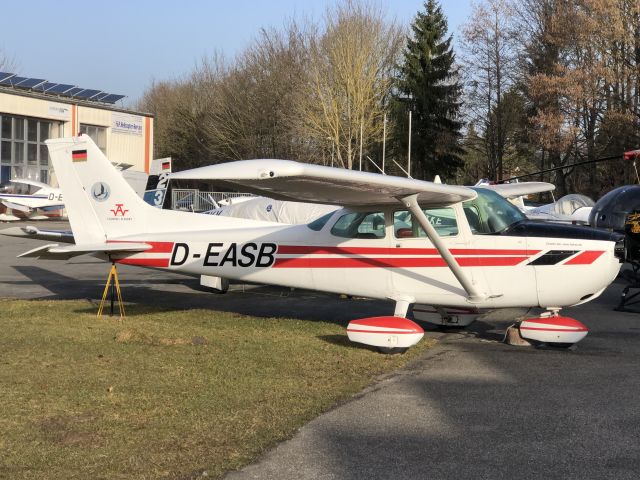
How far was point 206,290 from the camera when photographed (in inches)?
539

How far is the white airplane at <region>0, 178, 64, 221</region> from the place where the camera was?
3675 centimetres

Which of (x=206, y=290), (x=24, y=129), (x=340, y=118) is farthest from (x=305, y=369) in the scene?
(x=24, y=129)

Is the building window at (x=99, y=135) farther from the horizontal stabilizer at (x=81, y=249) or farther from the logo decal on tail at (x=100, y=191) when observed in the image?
the horizontal stabilizer at (x=81, y=249)

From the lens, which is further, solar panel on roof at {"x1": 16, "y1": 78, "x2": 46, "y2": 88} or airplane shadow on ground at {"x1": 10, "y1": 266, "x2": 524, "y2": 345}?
solar panel on roof at {"x1": 16, "y1": 78, "x2": 46, "y2": 88}

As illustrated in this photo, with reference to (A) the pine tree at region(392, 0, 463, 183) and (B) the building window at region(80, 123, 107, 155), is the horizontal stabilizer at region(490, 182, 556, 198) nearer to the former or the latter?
(A) the pine tree at region(392, 0, 463, 183)

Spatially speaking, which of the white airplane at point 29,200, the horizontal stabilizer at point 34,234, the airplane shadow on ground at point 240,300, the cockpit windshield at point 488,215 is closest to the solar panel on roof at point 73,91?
the white airplane at point 29,200

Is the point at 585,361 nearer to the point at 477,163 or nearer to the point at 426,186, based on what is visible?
the point at 426,186

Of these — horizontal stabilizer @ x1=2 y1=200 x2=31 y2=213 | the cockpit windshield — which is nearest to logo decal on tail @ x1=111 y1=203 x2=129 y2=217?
the cockpit windshield

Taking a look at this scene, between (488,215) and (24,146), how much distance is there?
4076cm

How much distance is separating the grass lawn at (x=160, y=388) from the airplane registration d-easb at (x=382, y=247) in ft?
2.55

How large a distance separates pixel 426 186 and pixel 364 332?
1.73 m

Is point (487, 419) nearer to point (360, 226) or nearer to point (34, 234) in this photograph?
point (360, 226)

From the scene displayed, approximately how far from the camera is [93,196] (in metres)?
10.4

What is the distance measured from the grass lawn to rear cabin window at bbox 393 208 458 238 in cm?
141
